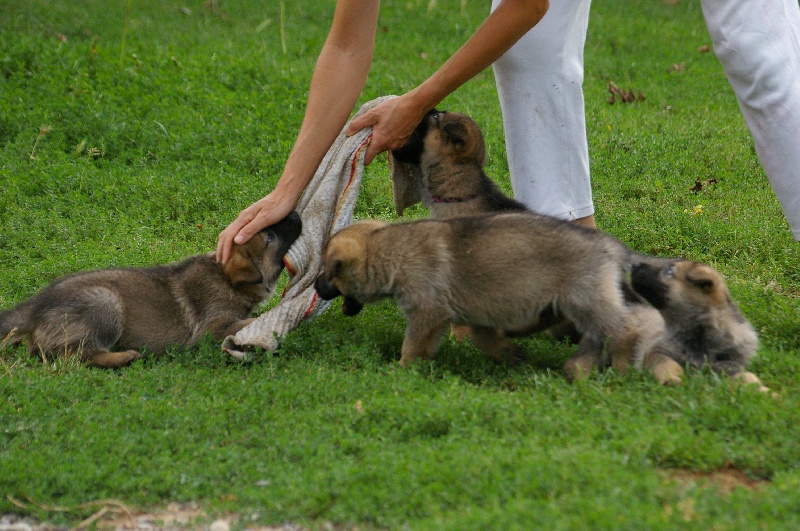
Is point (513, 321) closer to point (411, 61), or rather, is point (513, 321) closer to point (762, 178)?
point (762, 178)

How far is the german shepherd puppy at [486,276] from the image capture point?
14.9 ft

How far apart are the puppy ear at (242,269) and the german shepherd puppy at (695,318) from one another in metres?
2.10

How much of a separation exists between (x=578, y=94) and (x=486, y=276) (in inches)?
65.7

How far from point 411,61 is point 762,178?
4307 mm

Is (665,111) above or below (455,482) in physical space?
above

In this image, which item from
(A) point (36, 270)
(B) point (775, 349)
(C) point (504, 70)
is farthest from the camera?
(A) point (36, 270)

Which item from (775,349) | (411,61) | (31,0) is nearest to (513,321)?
(775,349)

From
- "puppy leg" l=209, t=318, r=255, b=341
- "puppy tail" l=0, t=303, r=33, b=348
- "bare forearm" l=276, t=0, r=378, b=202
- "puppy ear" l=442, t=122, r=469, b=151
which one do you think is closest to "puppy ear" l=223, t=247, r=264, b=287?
"puppy leg" l=209, t=318, r=255, b=341

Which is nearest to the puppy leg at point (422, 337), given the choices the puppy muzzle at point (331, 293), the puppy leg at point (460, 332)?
the puppy muzzle at point (331, 293)

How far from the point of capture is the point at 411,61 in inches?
423

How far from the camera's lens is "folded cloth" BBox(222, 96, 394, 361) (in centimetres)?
541

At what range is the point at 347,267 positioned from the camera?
16.2ft

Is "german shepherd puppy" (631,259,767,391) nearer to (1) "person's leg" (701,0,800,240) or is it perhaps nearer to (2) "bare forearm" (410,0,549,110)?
(1) "person's leg" (701,0,800,240)

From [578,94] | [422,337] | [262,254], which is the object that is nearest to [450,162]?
[578,94]
